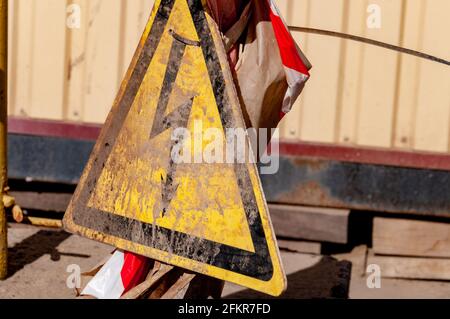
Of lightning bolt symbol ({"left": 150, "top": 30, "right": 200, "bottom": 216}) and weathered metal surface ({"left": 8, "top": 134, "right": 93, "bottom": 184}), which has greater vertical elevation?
lightning bolt symbol ({"left": 150, "top": 30, "right": 200, "bottom": 216})

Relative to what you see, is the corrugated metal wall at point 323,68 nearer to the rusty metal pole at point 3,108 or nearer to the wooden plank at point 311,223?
the wooden plank at point 311,223

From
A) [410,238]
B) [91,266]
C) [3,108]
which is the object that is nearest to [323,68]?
[410,238]

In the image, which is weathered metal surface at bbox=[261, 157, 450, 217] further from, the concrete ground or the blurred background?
the concrete ground

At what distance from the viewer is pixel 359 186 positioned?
19.9 feet

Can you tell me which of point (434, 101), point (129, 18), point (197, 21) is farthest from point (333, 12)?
point (197, 21)

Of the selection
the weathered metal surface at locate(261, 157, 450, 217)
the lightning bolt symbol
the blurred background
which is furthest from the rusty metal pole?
the weathered metal surface at locate(261, 157, 450, 217)

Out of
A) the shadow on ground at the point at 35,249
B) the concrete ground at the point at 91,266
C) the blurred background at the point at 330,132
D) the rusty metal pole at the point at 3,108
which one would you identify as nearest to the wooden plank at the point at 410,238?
the blurred background at the point at 330,132

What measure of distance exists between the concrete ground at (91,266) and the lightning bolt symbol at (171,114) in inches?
69.3

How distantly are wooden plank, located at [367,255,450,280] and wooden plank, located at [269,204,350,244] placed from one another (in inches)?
12.3

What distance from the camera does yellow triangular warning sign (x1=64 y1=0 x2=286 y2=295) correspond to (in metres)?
3.54

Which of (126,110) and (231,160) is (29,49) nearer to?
(126,110)

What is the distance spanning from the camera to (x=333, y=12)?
5969 mm

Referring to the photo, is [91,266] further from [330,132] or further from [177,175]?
[177,175]

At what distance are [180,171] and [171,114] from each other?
0.22 metres
